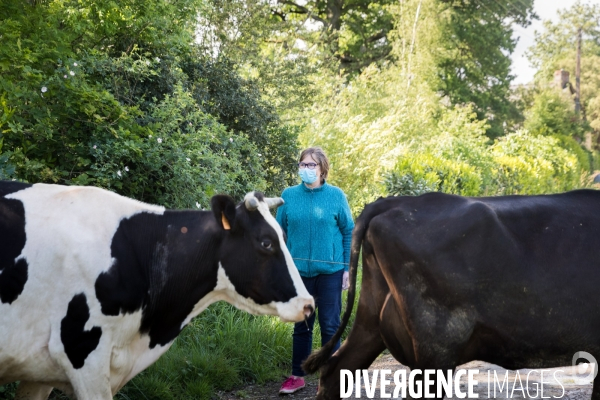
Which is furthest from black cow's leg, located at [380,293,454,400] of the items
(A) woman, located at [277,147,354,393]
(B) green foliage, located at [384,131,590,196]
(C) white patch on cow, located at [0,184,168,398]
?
(B) green foliage, located at [384,131,590,196]

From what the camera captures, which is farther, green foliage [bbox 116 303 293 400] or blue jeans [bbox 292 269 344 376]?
blue jeans [bbox 292 269 344 376]

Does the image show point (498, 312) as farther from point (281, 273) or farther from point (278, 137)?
point (278, 137)

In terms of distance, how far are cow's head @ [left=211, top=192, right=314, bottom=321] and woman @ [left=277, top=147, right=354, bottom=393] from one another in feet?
5.39

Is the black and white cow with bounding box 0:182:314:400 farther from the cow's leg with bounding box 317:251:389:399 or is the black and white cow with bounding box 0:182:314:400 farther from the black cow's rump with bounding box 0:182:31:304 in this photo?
the cow's leg with bounding box 317:251:389:399

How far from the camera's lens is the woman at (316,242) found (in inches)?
251

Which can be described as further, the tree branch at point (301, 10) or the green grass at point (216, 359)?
the tree branch at point (301, 10)

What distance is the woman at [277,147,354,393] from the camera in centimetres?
637

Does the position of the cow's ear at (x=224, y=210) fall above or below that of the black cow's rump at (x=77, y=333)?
above

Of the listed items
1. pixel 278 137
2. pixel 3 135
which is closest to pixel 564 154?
pixel 278 137

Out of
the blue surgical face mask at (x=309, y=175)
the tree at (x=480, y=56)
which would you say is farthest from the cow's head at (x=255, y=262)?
the tree at (x=480, y=56)

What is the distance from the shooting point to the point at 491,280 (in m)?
4.49

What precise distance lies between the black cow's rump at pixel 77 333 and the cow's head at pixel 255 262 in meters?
0.92

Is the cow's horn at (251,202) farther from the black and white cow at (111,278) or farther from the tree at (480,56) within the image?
the tree at (480,56)

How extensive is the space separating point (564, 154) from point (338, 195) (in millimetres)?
23965
